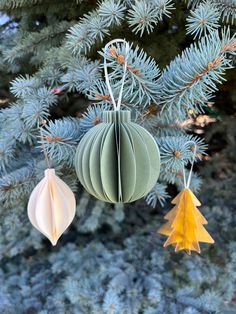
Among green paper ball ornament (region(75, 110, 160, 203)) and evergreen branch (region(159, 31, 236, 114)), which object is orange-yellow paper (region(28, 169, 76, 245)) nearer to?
green paper ball ornament (region(75, 110, 160, 203))

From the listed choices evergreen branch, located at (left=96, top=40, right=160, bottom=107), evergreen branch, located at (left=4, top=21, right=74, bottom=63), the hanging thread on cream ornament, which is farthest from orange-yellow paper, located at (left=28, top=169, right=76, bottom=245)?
evergreen branch, located at (left=4, top=21, right=74, bottom=63)

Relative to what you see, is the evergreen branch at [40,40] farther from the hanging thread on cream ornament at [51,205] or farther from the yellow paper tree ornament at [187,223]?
the yellow paper tree ornament at [187,223]

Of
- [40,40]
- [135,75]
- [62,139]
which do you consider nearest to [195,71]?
[135,75]

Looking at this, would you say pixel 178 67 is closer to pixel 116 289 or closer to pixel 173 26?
pixel 173 26

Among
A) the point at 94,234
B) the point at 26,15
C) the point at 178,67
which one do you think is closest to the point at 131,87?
the point at 178,67

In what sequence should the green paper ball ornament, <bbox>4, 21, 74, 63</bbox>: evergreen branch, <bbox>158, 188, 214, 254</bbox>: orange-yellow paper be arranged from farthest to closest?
1. <bbox>4, 21, 74, 63</bbox>: evergreen branch
2. <bbox>158, 188, 214, 254</bbox>: orange-yellow paper
3. the green paper ball ornament

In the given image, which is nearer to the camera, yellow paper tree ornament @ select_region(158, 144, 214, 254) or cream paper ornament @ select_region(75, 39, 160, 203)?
cream paper ornament @ select_region(75, 39, 160, 203)
